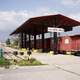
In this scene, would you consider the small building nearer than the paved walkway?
No

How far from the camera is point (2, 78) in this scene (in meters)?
14.6

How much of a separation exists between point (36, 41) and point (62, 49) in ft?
59.0

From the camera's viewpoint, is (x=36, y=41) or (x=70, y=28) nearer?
(x=70, y=28)

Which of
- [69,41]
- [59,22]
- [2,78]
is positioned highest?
[59,22]

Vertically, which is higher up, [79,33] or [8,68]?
[79,33]

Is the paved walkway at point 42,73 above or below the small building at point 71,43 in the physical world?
below

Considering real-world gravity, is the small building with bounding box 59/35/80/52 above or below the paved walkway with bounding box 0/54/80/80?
above

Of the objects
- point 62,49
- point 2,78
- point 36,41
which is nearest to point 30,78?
point 2,78

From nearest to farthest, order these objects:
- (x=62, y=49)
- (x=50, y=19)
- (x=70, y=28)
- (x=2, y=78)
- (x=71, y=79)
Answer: (x=71, y=79) → (x=2, y=78) → (x=50, y=19) → (x=62, y=49) → (x=70, y=28)

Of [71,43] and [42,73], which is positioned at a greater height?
[71,43]

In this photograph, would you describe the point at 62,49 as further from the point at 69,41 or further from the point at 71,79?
the point at 71,79

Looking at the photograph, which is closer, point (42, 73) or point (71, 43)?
point (42, 73)

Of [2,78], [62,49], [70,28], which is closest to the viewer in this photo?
[2,78]

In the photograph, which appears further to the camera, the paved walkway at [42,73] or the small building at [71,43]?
the small building at [71,43]
